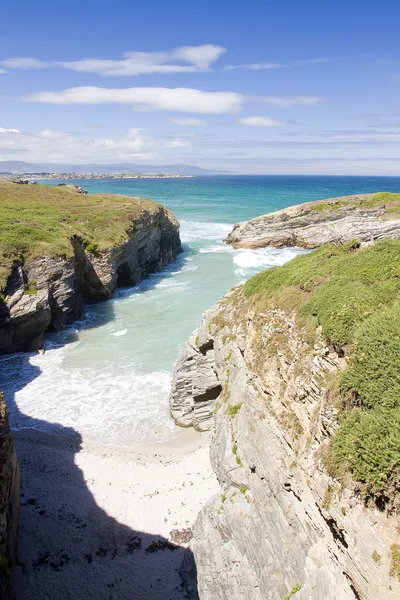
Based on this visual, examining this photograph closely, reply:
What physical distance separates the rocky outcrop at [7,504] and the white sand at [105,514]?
105 cm

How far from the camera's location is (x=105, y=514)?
50.0ft

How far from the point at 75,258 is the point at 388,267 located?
30.5m

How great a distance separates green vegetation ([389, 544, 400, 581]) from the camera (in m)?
6.29

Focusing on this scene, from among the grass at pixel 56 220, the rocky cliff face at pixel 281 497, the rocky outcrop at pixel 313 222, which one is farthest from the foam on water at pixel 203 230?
the rocky cliff face at pixel 281 497

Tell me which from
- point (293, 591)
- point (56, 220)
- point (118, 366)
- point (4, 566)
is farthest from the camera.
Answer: point (56, 220)

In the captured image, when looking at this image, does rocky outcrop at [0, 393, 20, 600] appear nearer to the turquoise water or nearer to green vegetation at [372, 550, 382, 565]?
the turquoise water

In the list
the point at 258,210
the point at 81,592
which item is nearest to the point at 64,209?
the point at 81,592

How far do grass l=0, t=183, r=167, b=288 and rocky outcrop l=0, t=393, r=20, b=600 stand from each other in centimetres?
1727

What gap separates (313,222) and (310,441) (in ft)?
188

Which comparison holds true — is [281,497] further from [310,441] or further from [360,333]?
[360,333]

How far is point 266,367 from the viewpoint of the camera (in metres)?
12.3

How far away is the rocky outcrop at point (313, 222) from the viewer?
59.3 meters

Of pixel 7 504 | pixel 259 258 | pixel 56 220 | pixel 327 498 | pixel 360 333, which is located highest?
pixel 360 333

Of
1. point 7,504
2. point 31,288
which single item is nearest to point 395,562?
point 7,504
